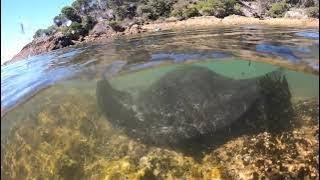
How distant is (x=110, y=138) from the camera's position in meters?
13.0

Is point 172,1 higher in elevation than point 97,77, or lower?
lower

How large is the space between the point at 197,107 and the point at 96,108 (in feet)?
9.53

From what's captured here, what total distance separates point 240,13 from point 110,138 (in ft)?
110

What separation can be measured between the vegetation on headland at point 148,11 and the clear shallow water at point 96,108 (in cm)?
2585

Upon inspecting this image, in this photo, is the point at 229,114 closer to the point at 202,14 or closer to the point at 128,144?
the point at 128,144

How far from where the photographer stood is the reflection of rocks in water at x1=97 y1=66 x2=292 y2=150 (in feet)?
41.1

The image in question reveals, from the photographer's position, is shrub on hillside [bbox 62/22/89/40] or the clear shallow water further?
shrub on hillside [bbox 62/22/89/40]

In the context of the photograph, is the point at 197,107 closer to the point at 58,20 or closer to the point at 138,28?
the point at 138,28

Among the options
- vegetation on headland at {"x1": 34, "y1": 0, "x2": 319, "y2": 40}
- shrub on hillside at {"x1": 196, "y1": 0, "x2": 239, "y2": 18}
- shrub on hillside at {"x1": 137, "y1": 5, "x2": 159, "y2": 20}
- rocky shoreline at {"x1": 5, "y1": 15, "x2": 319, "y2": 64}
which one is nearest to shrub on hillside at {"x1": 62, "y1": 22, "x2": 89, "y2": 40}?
vegetation on headland at {"x1": 34, "y1": 0, "x2": 319, "y2": 40}

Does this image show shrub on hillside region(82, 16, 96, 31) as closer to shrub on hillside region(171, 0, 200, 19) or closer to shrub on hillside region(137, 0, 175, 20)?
shrub on hillside region(137, 0, 175, 20)

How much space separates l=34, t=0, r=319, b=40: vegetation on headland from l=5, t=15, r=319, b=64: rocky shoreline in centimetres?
99

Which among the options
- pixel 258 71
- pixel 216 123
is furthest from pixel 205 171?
pixel 258 71

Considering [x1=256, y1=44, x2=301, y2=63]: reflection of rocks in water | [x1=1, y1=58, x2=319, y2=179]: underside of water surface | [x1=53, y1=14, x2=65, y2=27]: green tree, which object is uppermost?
[x1=256, y1=44, x2=301, y2=63]: reflection of rocks in water

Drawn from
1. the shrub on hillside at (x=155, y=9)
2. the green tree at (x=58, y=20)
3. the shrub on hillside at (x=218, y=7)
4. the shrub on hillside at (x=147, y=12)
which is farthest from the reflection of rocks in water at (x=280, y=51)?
the green tree at (x=58, y=20)
